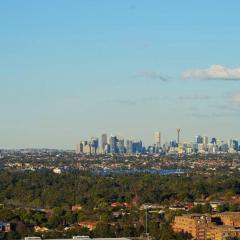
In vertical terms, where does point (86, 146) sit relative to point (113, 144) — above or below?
below

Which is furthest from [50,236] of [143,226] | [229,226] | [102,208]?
[102,208]

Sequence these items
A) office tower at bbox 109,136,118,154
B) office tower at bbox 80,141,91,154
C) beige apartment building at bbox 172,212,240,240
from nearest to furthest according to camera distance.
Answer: beige apartment building at bbox 172,212,240,240, office tower at bbox 109,136,118,154, office tower at bbox 80,141,91,154

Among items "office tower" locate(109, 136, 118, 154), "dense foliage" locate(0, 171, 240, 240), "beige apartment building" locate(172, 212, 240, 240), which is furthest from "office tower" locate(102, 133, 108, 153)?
"beige apartment building" locate(172, 212, 240, 240)

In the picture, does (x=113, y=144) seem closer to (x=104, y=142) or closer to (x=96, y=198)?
(x=104, y=142)

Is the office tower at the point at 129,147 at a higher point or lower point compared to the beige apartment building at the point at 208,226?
higher

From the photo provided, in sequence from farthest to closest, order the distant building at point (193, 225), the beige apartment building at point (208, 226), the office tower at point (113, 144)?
the office tower at point (113, 144), the distant building at point (193, 225), the beige apartment building at point (208, 226)

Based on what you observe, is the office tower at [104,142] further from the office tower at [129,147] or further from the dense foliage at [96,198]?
Answer: the dense foliage at [96,198]

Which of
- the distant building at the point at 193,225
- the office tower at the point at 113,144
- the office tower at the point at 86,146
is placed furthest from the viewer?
the office tower at the point at 86,146

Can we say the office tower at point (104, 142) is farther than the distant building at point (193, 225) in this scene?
Yes

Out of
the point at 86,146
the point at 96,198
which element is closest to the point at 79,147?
the point at 86,146

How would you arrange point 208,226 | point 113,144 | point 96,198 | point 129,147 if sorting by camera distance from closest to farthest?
point 208,226
point 96,198
point 113,144
point 129,147

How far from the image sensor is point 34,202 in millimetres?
51719

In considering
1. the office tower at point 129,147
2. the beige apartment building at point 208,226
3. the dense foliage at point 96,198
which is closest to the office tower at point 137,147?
the office tower at point 129,147

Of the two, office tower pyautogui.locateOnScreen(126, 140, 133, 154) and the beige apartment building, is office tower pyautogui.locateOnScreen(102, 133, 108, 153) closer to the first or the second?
office tower pyautogui.locateOnScreen(126, 140, 133, 154)
